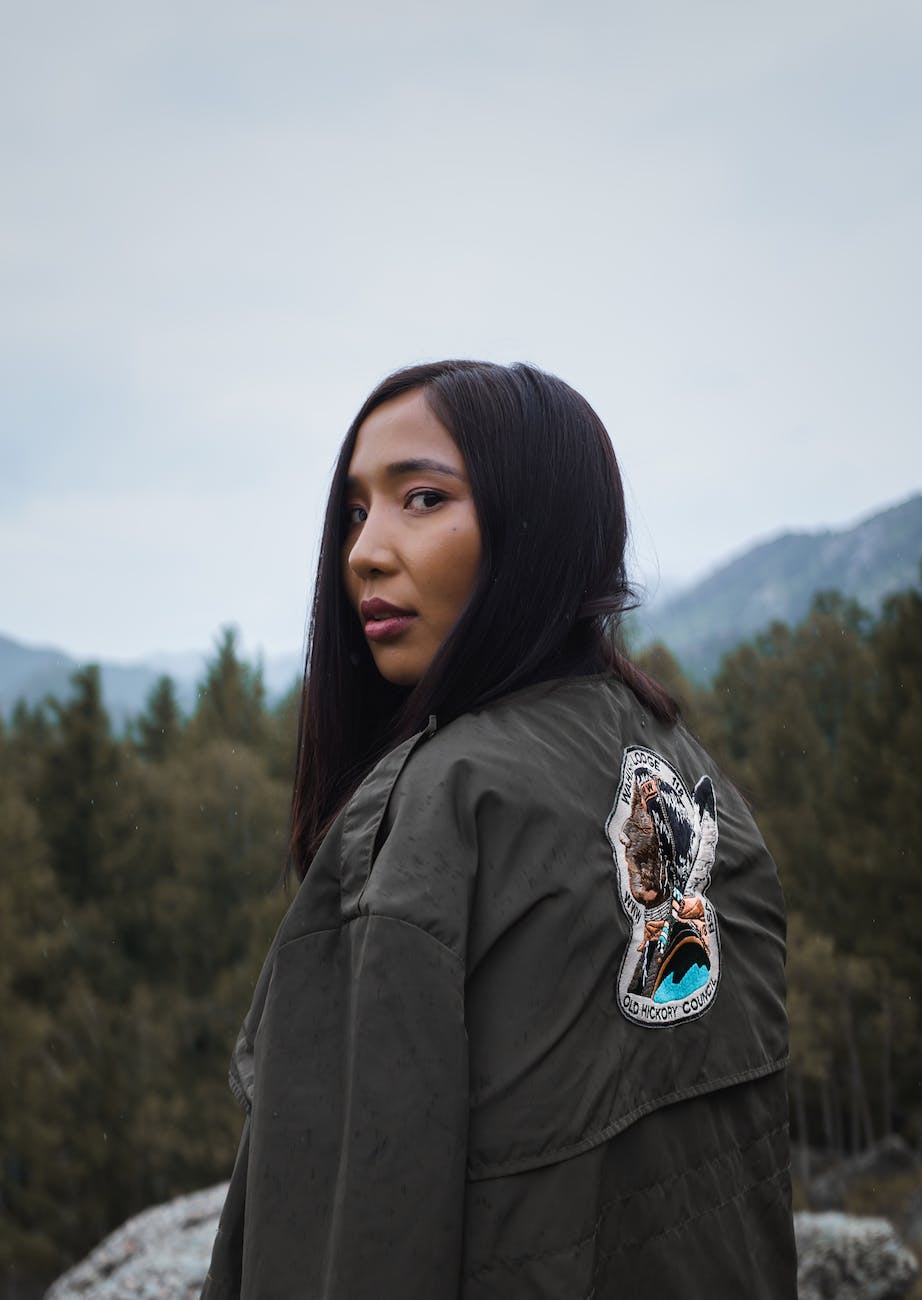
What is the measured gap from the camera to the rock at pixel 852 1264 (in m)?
7.25

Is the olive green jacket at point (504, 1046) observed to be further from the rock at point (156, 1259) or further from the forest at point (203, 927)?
the forest at point (203, 927)

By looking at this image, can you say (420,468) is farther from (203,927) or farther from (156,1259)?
(203,927)

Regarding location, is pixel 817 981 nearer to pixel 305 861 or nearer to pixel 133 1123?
pixel 133 1123

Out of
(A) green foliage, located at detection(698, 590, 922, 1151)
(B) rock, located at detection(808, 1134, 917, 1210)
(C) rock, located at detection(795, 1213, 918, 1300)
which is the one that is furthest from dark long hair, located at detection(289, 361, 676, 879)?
(B) rock, located at detection(808, 1134, 917, 1210)

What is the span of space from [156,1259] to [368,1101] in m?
5.92

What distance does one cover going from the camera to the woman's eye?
148 cm

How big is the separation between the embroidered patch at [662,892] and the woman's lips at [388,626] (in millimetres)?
341

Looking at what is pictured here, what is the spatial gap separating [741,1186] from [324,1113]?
0.58 metres

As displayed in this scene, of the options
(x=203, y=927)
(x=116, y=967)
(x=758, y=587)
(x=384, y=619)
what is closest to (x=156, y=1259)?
→ (x=384, y=619)

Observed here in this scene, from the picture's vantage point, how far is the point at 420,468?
1.48 metres

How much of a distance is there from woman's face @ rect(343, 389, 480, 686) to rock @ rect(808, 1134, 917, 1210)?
17508mm

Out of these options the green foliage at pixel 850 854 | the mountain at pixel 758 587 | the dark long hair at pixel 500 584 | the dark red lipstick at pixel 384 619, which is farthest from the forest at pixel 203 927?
the mountain at pixel 758 587

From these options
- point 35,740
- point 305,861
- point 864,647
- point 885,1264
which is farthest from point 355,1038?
point 35,740

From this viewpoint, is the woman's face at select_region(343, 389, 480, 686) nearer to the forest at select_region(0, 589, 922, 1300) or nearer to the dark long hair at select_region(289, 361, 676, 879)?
the dark long hair at select_region(289, 361, 676, 879)
